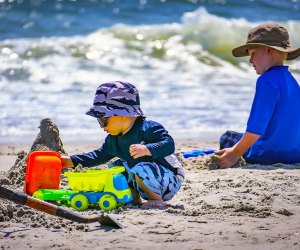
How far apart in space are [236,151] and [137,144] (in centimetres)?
132

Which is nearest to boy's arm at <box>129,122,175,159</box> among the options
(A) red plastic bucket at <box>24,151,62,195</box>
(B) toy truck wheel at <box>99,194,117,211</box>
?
(B) toy truck wheel at <box>99,194,117,211</box>

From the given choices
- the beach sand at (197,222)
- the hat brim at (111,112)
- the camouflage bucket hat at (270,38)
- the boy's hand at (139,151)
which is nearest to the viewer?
the beach sand at (197,222)

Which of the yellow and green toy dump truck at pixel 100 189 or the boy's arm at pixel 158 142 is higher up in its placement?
the boy's arm at pixel 158 142

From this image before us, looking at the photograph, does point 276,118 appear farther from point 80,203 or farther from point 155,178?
point 80,203

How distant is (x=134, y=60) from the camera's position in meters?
12.2

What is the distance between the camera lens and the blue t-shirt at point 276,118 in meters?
5.07

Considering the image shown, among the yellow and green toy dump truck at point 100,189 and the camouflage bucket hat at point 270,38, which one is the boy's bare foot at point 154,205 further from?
the camouflage bucket hat at point 270,38

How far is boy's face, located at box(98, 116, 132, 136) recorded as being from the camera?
13.6ft

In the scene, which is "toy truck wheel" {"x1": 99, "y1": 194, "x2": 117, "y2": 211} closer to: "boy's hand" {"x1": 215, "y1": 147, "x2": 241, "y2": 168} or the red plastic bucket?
the red plastic bucket

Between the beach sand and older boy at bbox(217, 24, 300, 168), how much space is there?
1.42 ft

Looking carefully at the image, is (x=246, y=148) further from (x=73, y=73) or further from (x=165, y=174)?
(x=73, y=73)

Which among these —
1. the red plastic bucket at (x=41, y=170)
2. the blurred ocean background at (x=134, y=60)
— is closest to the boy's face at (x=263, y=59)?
the red plastic bucket at (x=41, y=170)

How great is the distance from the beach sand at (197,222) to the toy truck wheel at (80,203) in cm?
4

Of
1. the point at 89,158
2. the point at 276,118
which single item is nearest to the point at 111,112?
the point at 89,158
